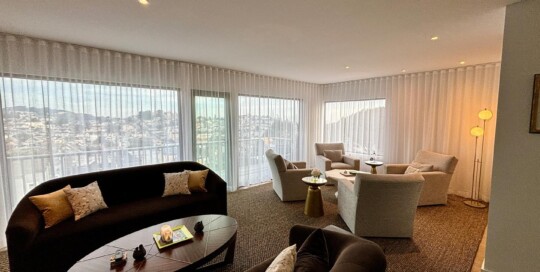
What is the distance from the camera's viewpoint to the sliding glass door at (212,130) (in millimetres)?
4340

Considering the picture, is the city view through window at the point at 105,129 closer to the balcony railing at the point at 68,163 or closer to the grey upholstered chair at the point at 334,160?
the balcony railing at the point at 68,163

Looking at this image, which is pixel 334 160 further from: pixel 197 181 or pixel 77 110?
pixel 77 110

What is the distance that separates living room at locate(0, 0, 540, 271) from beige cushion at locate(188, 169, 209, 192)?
91cm

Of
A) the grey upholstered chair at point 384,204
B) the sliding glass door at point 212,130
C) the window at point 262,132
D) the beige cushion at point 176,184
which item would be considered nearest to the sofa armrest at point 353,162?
the window at point 262,132

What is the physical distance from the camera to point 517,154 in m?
2.00

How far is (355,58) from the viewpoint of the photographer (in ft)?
12.4

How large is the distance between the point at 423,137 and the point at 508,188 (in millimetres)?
3037

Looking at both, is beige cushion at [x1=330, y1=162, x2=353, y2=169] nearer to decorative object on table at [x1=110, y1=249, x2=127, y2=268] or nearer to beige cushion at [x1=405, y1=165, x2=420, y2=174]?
beige cushion at [x1=405, y1=165, x2=420, y2=174]

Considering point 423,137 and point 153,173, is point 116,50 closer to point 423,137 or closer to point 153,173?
point 153,173

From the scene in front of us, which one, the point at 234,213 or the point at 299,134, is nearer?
the point at 234,213

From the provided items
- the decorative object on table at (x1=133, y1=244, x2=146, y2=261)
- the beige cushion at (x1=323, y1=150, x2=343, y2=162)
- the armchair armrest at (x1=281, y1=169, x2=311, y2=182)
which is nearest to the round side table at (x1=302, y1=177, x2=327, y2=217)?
the armchair armrest at (x1=281, y1=169, x2=311, y2=182)

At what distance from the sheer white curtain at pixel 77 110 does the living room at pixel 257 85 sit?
1cm

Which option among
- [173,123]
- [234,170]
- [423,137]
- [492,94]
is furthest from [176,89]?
[492,94]

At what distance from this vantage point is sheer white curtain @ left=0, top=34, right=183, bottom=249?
2771mm
